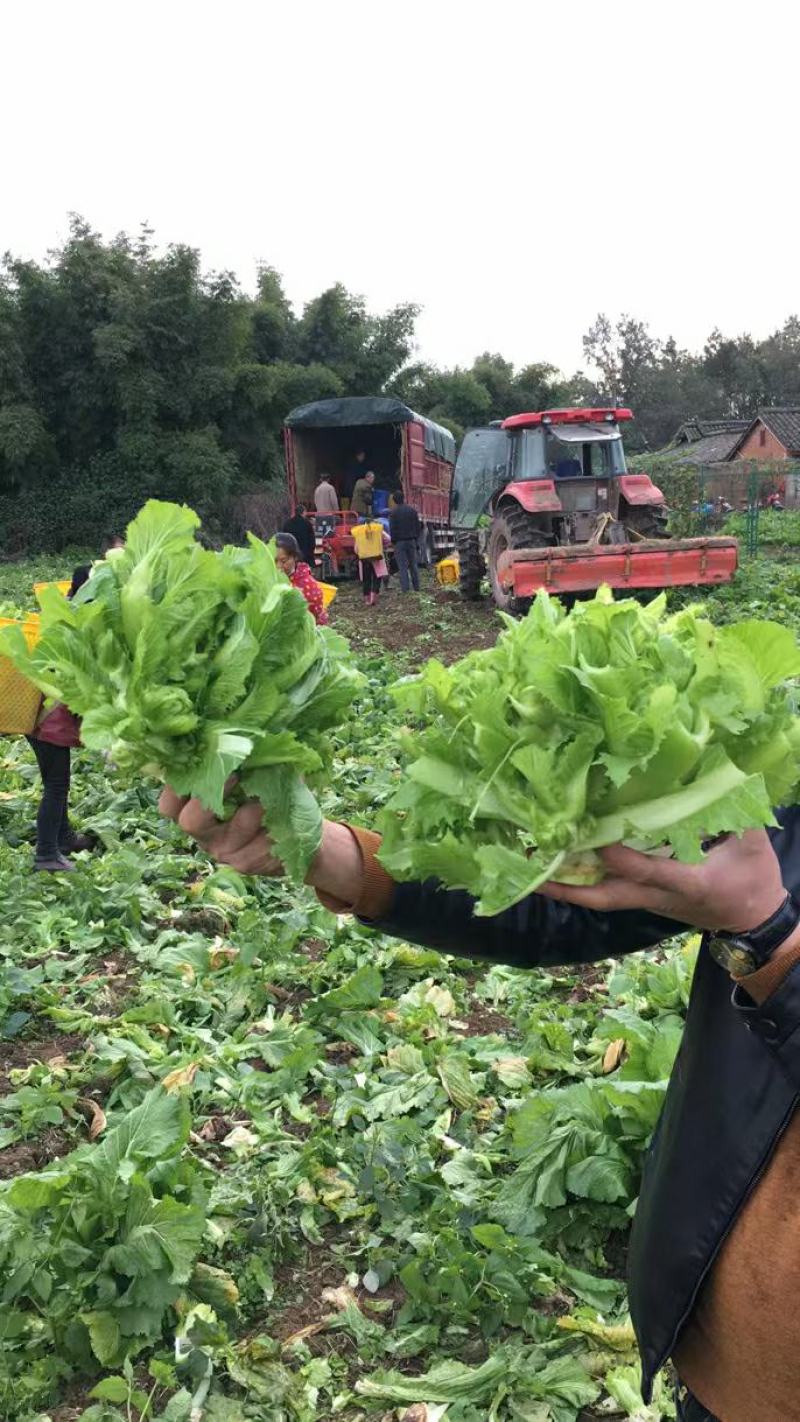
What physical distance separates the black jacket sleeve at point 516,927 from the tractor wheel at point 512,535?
40.7 feet

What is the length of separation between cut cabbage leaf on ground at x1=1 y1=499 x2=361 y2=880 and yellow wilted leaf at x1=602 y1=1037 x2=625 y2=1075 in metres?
2.76

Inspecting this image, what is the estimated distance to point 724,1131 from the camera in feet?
5.33

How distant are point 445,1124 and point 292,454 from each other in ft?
75.3

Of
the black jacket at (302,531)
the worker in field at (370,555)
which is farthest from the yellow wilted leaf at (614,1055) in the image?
the worker in field at (370,555)

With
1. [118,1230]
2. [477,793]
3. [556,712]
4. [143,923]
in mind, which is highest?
[556,712]

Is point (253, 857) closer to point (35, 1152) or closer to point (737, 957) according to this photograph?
point (737, 957)

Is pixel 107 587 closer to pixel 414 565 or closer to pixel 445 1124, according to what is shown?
pixel 445 1124

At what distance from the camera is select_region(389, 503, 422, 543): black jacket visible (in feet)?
65.3

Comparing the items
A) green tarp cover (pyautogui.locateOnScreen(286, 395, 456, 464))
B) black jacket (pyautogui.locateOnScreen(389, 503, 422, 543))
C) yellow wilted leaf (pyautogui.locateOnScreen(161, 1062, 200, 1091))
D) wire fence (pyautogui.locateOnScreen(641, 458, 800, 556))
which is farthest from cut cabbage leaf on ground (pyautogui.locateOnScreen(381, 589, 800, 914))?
wire fence (pyautogui.locateOnScreen(641, 458, 800, 556))

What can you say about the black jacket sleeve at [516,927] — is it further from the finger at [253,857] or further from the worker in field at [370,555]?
the worker in field at [370,555]

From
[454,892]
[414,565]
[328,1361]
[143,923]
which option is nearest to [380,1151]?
[328,1361]

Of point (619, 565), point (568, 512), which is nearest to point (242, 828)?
point (619, 565)

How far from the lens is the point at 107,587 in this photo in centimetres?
191

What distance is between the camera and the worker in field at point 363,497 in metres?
24.5
